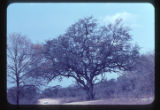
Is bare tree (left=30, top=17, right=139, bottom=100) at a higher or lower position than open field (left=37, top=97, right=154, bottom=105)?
higher

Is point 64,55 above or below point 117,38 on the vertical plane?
below

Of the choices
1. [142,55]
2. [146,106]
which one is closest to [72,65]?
[142,55]

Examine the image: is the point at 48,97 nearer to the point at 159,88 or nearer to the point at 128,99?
the point at 128,99

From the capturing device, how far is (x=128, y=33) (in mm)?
2230

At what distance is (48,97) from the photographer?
7.09ft

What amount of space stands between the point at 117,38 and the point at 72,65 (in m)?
0.56

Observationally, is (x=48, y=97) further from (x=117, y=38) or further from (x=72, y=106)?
(x=117, y=38)

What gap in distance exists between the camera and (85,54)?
85.9 inches

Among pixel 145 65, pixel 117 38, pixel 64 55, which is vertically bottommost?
pixel 145 65

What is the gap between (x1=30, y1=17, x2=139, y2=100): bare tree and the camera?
2174mm

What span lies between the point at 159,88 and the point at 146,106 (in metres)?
0.23

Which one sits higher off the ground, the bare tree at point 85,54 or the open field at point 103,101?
the bare tree at point 85,54

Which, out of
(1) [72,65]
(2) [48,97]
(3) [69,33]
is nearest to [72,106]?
(2) [48,97]

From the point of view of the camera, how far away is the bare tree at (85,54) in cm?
217
